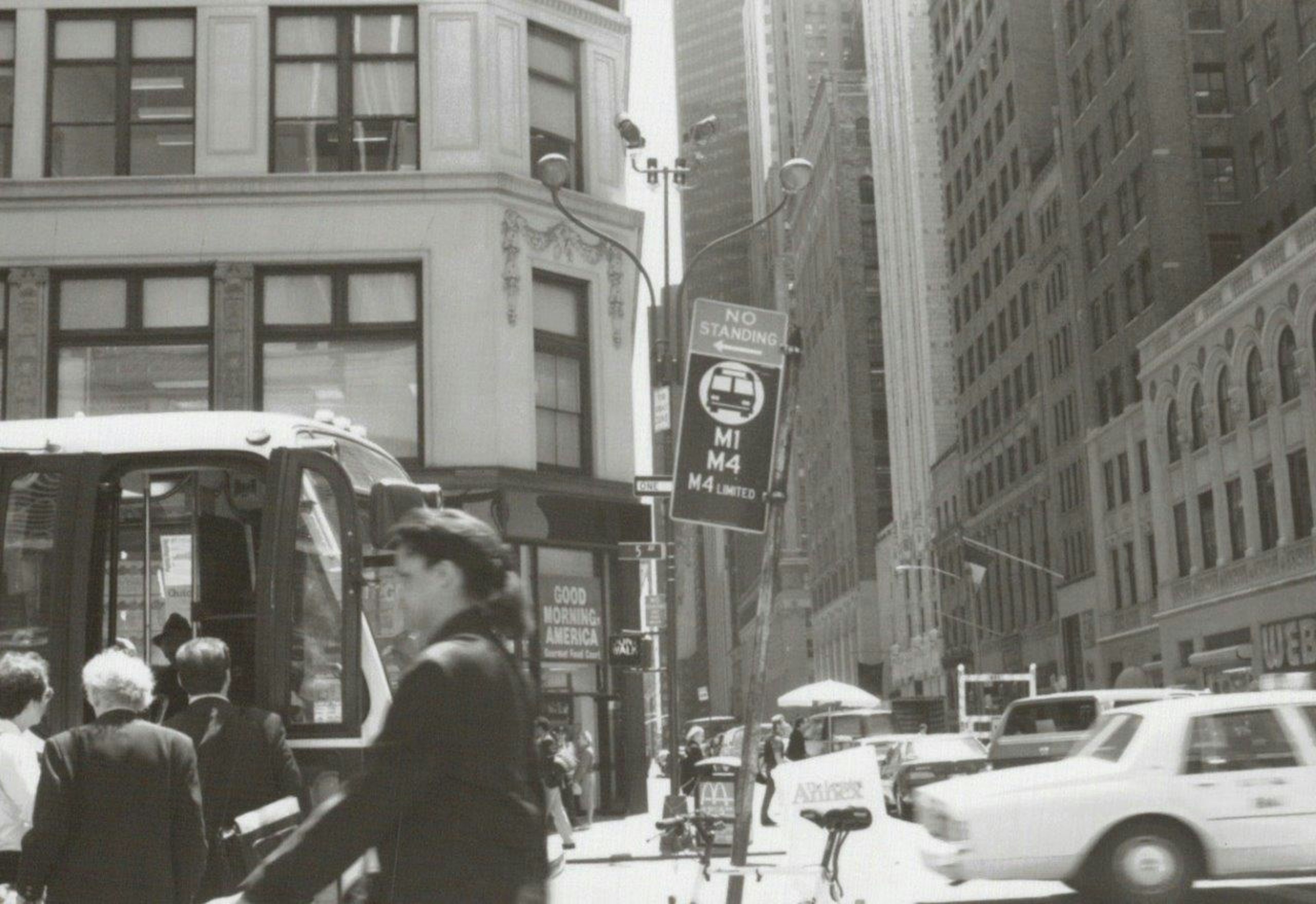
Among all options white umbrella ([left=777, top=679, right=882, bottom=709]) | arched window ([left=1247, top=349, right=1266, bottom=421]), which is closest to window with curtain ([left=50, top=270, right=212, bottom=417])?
white umbrella ([left=777, top=679, right=882, bottom=709])

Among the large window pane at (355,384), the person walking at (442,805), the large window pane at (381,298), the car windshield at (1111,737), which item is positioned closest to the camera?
the person walking at (442,805)

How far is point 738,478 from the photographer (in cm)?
1009

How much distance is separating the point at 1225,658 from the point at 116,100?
36.4 metres

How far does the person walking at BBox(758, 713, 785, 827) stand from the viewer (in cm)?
2286

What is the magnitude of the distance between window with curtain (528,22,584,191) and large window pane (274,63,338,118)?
3340mm

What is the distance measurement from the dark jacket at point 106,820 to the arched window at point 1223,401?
5088 centimetres

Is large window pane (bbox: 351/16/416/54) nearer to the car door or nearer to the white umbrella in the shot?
the car door

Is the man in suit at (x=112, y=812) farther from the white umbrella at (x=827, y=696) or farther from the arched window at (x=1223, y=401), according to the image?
the arched window at (x=1223, y=401)

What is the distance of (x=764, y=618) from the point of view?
10.6 m

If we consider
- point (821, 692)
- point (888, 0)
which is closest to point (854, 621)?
point (888, 0)

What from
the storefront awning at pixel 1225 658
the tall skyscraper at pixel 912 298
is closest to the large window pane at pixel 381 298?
the storefront awning at pixel 1225 658

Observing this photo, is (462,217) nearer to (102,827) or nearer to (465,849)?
(102,827)

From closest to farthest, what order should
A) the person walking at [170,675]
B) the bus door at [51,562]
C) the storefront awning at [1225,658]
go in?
the bus door at [51,562] → the person walking at [170,675] → the storefront awning at [1225,658]

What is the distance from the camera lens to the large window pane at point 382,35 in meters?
27.7
